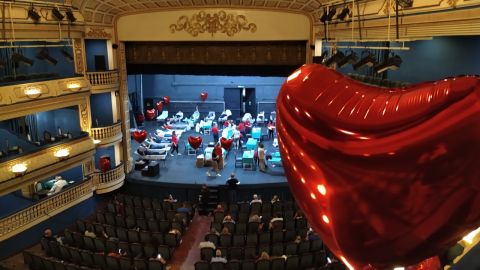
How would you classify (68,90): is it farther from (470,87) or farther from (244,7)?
(470,87)

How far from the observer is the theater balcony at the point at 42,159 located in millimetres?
12430

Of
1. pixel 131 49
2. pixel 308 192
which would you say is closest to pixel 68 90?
pixel 131 49

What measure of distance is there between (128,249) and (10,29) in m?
7.95

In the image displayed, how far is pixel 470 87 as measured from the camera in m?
2.23

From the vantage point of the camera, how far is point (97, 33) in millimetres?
17266

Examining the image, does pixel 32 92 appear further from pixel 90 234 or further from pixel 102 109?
pixel 90 234

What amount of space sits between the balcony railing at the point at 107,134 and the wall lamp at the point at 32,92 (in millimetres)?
3387

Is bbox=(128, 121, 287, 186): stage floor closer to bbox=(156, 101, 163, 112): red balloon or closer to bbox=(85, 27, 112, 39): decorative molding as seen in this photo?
bbox=(85, 27, 112, 39): decorative molding

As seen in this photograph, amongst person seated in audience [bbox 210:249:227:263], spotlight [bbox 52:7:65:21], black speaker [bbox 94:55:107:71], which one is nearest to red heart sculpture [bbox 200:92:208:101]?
black speaker [bbox 94:55:107:71]

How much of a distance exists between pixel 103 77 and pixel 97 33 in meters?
1.83

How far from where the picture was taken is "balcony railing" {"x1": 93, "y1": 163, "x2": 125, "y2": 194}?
17.2m

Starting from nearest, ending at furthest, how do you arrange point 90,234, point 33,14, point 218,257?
point 218,257 < point 90,234 < point 33,14

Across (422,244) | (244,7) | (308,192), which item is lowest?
(422,244)

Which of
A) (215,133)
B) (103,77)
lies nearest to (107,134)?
(103,77)
